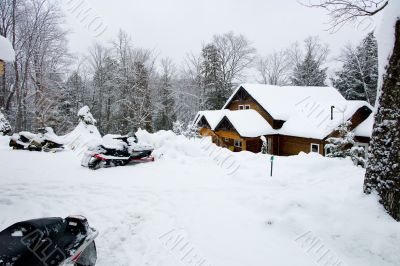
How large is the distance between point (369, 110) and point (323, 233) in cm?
2023

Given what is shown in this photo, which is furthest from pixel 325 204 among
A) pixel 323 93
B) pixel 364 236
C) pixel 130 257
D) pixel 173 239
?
pixel 323 93

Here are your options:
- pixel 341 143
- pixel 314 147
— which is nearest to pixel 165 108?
pixel 314 147

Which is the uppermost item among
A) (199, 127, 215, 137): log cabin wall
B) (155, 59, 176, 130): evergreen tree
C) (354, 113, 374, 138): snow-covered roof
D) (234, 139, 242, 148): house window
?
(155, 59, 176, 130): evergreen tree

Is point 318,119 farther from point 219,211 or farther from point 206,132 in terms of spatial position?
point 219,211

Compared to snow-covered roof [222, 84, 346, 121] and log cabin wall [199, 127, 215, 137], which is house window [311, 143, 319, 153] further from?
log cabin wall [199, 127, 215, 137]

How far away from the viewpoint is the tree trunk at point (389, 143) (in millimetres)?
→ 4641

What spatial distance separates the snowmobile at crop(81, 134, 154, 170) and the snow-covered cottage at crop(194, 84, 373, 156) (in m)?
11.3

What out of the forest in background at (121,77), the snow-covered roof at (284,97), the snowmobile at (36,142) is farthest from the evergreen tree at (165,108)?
the snowmobile at (36,142)

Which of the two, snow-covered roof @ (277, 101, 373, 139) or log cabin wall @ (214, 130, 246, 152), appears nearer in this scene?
snow-covered roof @ (277, 101, 373, 139)

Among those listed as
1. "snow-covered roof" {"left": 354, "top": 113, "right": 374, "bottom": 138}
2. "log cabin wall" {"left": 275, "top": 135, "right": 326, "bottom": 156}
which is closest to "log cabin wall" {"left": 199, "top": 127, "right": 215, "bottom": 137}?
"log cabin wall" {"left": 275, "top": 135, "right": 326, "bottom": 156}

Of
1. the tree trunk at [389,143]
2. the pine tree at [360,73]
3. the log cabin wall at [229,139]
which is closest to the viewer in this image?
the tree trunk at [389,143]

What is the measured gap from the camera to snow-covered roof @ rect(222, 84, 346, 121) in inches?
901

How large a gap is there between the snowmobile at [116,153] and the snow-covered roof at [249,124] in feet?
36.7

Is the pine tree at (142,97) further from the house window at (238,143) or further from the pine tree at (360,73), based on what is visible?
the pine tree at (360,73)
